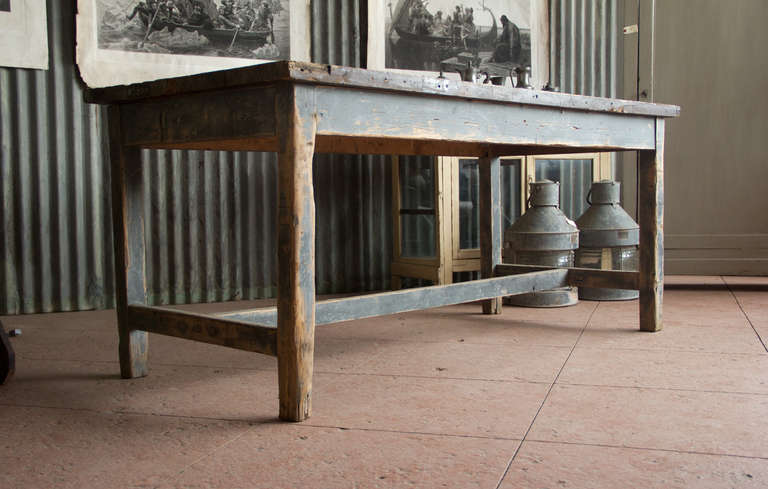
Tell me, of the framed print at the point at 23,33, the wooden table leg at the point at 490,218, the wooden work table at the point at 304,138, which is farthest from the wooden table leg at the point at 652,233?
the framed print at the point at 23,33

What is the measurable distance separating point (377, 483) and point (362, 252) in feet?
11.9

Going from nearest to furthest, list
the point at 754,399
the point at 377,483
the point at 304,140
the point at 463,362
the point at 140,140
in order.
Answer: the point at 377,483, the point at 304,140, the point at 754,399, the point at 140,140, the point at 463,362

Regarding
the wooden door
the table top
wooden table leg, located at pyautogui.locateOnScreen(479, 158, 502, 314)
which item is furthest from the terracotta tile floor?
the wooden door

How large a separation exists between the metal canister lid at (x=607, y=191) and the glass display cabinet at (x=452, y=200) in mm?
340

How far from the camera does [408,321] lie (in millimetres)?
3990

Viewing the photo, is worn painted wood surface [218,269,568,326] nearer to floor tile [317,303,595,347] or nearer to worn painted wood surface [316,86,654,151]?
floor tile [317,303,595,347]

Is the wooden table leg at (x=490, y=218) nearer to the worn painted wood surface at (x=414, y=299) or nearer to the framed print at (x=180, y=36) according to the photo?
the worn painted wood surface at (x=414, y=299)

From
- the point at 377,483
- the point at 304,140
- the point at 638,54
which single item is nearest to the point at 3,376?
the point at 304,140

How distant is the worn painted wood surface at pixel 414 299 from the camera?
261cm

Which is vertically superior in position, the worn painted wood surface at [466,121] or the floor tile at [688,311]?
the worn painted wood surface at [466,121]

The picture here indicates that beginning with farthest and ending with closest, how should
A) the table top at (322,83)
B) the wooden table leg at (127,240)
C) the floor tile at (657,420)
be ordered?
the wooden table leg at (127,240), the table top at (322,83), the floor tile at (657,420)

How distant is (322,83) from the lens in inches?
84.3

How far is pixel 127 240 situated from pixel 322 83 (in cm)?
104

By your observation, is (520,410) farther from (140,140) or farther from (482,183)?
(482,183)
